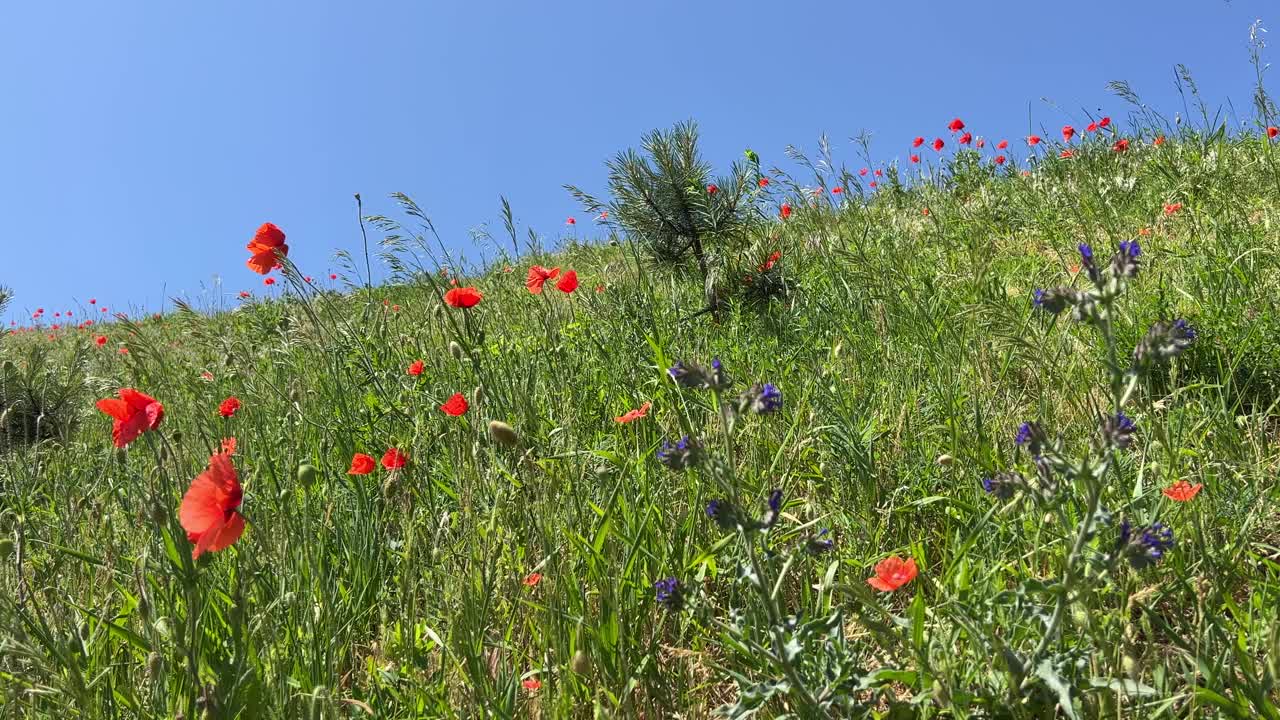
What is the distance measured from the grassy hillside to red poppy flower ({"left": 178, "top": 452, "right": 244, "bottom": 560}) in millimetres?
40

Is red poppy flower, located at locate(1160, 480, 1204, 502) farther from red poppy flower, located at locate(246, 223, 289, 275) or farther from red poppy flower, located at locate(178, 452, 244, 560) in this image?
red poppy flower, located at locate(246, 223, 289, 275)

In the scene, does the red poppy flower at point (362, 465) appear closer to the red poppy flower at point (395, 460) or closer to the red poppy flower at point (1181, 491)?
the red poppy flower at point (395, 460)

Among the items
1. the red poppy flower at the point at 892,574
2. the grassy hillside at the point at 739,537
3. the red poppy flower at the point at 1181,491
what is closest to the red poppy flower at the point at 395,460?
the grassy hillside at the point at 739,537

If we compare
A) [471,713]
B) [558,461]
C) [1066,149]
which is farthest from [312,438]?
[1066,149]

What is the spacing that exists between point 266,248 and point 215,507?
64.7 inches

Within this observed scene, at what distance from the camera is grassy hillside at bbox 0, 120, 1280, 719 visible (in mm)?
1146

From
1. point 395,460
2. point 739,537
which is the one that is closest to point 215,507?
point 395,460

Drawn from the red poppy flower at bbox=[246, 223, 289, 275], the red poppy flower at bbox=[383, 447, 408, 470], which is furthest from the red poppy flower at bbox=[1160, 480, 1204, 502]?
the red poppy flower at bbox=[246, 223, 289, 275]

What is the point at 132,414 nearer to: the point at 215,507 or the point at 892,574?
the point at 215,507

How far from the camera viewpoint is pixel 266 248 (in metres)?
2.65

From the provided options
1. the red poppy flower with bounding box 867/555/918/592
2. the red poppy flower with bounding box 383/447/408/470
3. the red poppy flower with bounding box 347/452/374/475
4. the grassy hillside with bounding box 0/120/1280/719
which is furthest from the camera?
the red poppy flower with bounding box 347/452/374/475

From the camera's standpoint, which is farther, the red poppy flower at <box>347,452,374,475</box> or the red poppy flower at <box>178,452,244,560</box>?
the red poppy flower at <box>347,452,374,475</box>

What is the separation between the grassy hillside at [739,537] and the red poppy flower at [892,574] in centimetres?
8

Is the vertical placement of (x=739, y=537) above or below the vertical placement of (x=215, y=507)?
below
